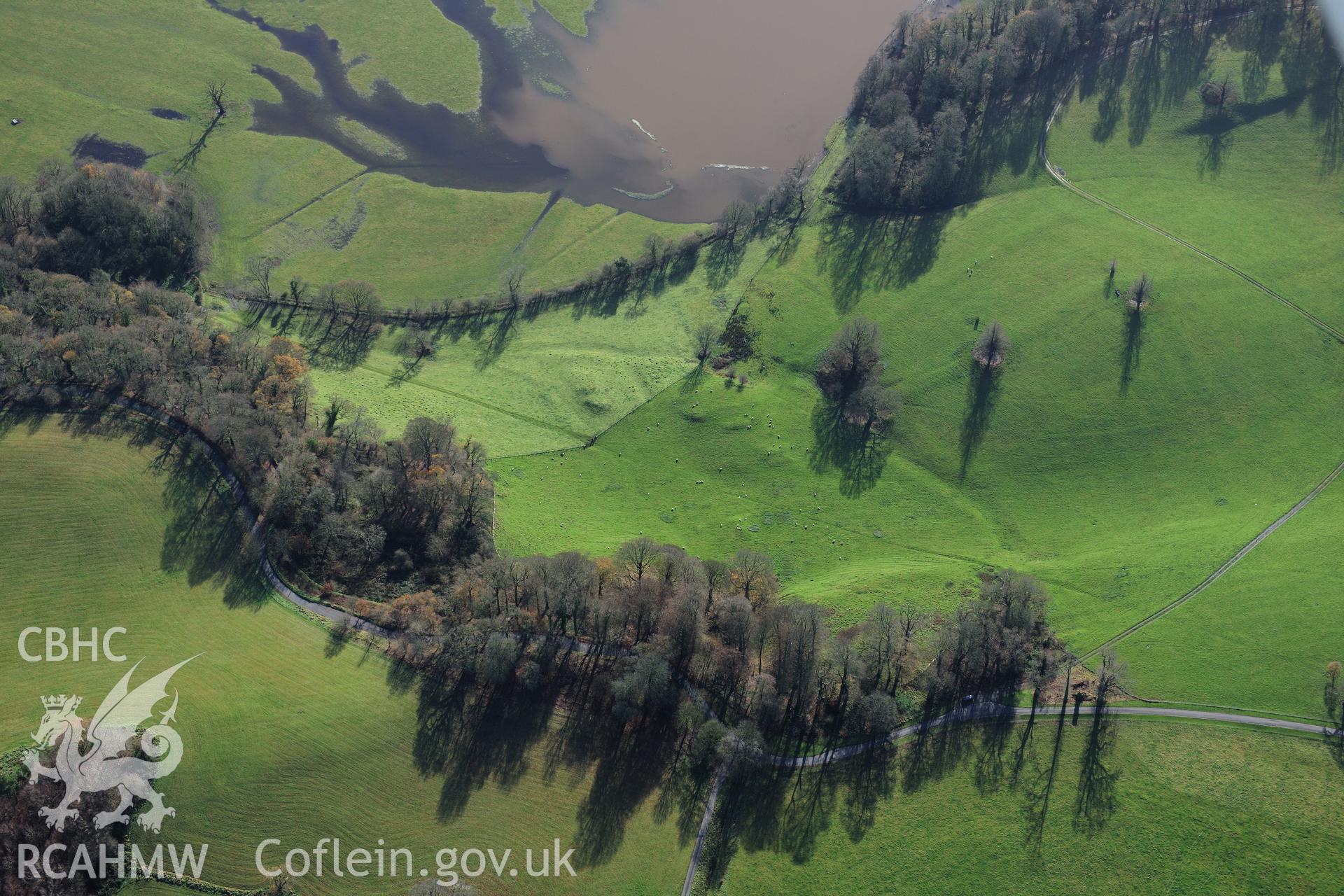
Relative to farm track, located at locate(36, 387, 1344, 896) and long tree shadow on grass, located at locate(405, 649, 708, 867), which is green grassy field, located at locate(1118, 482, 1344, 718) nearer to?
farm track, located at locate(36, 387, 1344, 896)

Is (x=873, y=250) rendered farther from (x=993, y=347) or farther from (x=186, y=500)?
(x=186, y=500)

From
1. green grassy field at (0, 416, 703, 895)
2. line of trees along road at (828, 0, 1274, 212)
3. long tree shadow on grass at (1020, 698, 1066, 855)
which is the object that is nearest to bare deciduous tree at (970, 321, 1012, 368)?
line of trees along road at (828, 0, 1274, 212)

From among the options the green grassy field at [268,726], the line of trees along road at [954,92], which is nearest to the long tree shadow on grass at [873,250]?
the line of trees along road at [954,92]

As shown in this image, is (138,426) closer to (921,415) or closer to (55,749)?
(55,749)

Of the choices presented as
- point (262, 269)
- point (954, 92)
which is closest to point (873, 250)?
point (954, 92)

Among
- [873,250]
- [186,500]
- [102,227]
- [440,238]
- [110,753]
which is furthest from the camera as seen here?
[440,238]

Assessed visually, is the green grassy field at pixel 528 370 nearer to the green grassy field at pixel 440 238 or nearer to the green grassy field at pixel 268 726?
the green grassy field at pixel 440 238
